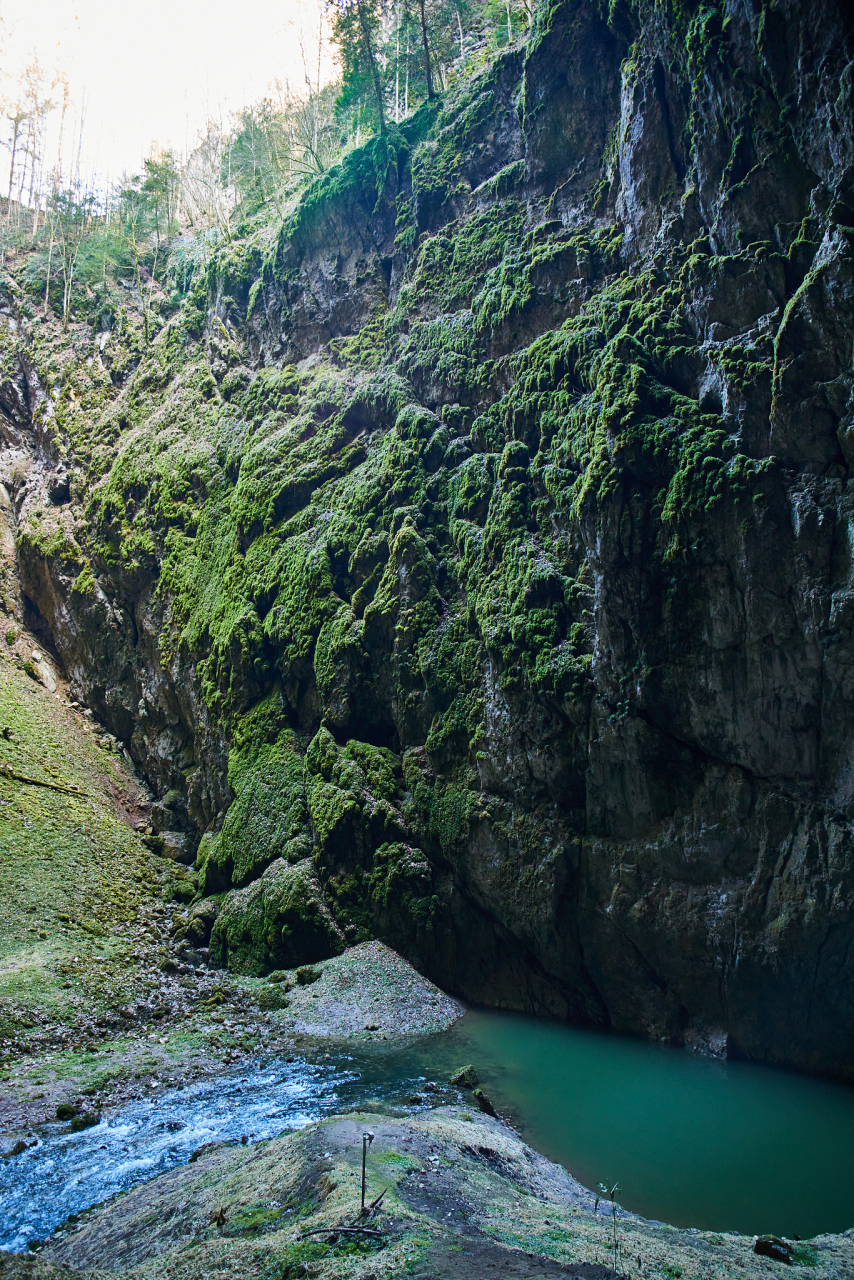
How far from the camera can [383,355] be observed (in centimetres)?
2177

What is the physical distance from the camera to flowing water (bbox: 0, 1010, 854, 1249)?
751 cm

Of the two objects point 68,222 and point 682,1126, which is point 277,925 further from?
point 68,222

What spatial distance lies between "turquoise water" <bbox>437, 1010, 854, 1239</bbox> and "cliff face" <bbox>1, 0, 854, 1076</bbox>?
0.93 m

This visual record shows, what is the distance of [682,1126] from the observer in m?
9.34

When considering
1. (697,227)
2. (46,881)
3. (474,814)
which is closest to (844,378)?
(697,227)

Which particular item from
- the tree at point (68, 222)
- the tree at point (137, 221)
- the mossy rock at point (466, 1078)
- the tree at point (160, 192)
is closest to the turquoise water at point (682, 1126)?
the mossy rock at point (466, 1078)

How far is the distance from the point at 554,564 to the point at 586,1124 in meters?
9.57

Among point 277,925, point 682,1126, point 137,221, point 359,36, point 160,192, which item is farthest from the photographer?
point 160,192

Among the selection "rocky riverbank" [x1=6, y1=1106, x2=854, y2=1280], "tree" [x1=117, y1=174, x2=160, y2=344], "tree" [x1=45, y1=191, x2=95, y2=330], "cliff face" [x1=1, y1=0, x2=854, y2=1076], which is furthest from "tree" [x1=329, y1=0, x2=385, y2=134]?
"rocky riverbank" [x1=6, y1=1106, x2=854, y2=1280]

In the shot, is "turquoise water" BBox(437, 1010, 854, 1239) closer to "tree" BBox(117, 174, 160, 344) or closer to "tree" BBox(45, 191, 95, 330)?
"tree" BBox(117, 174, 160, 344)

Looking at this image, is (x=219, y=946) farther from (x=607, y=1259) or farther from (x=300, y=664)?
(x=607, y=1259)

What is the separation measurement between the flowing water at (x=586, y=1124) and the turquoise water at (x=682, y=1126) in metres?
0.02

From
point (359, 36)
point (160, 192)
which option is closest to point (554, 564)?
point (359, 36)

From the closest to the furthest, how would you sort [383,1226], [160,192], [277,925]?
[383,1226], [277,925], [160,192]
